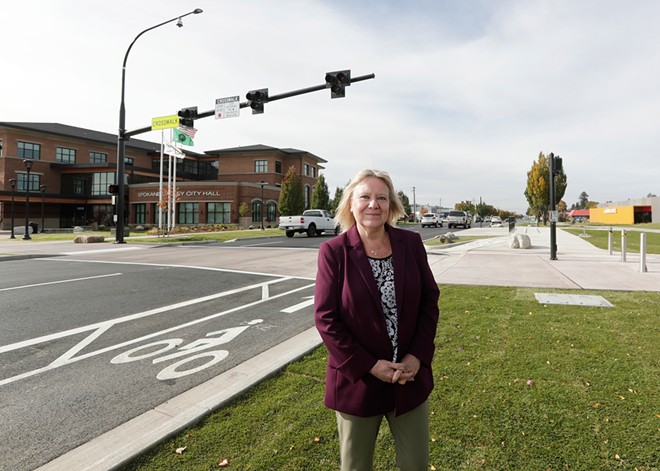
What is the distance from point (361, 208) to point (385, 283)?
0.43 metres

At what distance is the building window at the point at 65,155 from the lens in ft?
162

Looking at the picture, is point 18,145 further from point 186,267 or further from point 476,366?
point 476,366

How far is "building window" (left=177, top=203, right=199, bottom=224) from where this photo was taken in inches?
1772

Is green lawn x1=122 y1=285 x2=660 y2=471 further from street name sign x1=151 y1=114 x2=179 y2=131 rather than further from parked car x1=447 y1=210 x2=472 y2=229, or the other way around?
parked car x1=447 y1=210 x2=472 y2=229

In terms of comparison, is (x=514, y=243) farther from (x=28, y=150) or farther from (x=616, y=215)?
(x=616, y=215)

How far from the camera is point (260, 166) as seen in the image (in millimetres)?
56812

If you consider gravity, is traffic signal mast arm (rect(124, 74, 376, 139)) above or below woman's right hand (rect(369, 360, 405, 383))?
above

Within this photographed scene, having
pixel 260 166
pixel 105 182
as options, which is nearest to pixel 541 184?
pixel 260 166

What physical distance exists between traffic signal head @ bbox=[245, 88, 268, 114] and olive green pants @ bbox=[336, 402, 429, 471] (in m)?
15.0

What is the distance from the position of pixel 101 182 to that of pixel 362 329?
55.2 m

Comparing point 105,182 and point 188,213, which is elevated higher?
point 105,182

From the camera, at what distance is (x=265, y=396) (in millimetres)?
3266

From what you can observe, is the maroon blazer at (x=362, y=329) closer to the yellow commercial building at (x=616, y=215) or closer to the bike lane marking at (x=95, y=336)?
the bike lane marking at (x=95, y=336)

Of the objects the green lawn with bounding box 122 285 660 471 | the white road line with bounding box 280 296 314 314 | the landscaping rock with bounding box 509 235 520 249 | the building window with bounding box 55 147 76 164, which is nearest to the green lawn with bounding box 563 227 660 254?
the landscaping rock with bounding box 509 235 520 249
